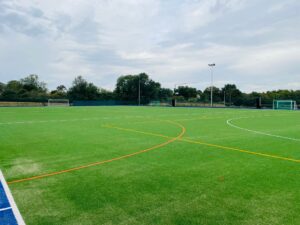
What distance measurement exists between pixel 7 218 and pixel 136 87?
84.7 metres

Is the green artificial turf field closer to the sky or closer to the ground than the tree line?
closer to the ground

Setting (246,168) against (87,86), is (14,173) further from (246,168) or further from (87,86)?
(87,86)

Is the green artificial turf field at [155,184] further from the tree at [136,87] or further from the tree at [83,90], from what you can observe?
the tree at [136,87]

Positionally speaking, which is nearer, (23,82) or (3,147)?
(3,147)

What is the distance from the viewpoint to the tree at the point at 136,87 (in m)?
87.0

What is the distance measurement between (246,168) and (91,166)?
312cm

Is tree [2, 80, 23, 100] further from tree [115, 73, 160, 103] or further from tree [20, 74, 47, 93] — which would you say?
tree [115, 73, 160, 103]

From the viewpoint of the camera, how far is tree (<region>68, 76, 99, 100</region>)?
260ft

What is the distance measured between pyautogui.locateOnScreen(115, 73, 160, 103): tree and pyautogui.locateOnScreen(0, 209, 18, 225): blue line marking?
83213 millimetres

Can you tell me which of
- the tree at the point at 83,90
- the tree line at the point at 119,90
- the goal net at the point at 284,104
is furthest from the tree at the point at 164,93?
the goal net at the point at 284,104

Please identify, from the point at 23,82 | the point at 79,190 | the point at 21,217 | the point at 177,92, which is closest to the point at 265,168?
the point at 79,190

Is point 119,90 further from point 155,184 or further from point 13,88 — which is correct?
point 155,184

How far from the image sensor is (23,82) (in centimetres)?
8538


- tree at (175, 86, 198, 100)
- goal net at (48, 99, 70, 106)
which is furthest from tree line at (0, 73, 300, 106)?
goal net at (48, 99, 70, 106)
